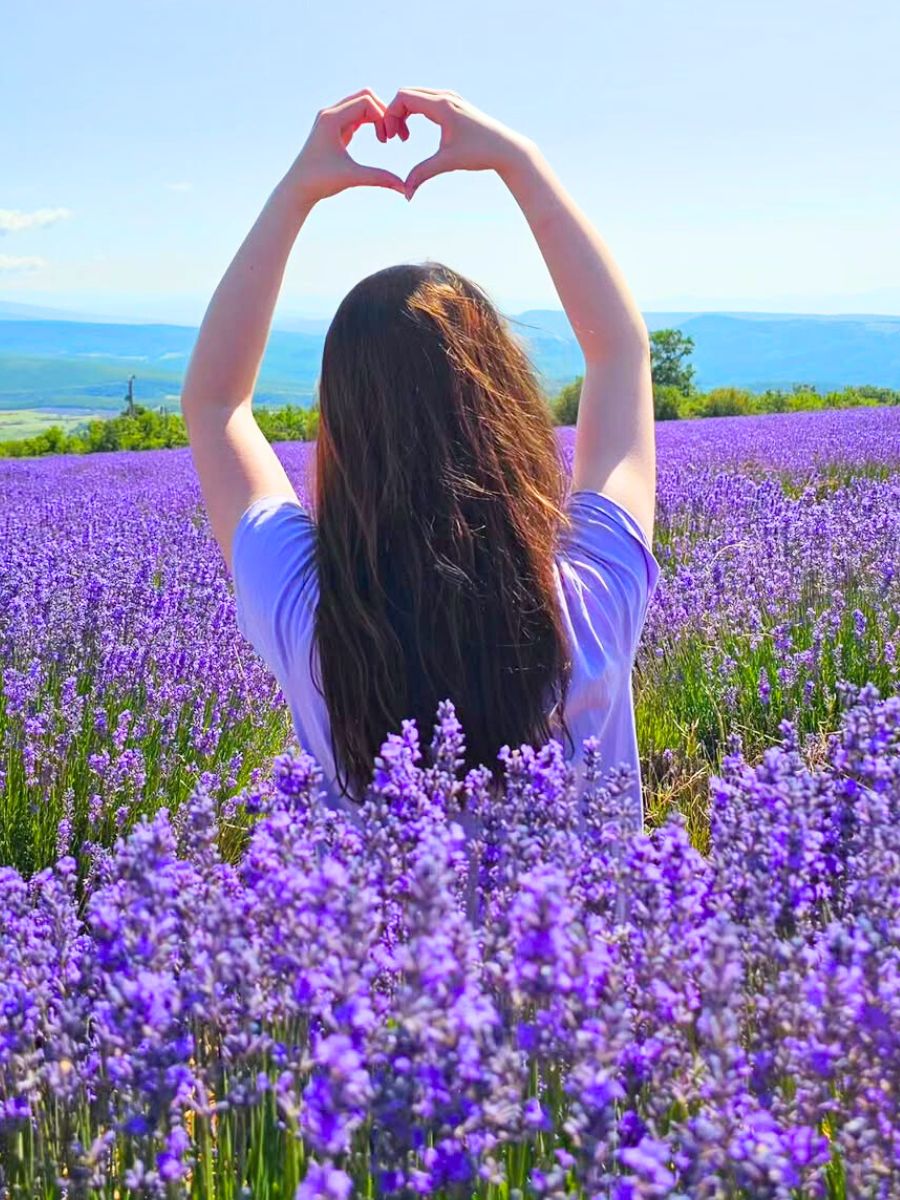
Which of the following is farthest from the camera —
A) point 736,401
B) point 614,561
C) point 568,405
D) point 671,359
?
point 671,359

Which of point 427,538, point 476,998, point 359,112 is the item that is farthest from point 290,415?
point 476,998

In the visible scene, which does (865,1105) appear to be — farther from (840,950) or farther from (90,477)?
(90,477)

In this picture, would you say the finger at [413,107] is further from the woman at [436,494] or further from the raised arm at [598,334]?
the raised arm at [598,334]

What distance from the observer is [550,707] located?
1746 millimetres

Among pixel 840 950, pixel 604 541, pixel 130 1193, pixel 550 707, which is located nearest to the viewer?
pixel 840 950

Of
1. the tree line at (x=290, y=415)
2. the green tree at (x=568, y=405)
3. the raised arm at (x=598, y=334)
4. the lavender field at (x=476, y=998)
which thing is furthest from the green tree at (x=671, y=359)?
the lavender field at (x=476, y=998)

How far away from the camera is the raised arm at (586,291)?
6.34 feet

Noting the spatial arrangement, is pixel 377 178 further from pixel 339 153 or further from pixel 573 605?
pixel 573 605

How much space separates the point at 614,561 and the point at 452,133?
771 millimetres

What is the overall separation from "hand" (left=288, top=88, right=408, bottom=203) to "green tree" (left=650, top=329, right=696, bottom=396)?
4464cm

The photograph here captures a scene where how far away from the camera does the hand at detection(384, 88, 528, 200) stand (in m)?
1.91

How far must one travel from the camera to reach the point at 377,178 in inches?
75.9

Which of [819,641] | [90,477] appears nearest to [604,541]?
[819,641]

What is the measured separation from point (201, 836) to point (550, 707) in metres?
0.67
